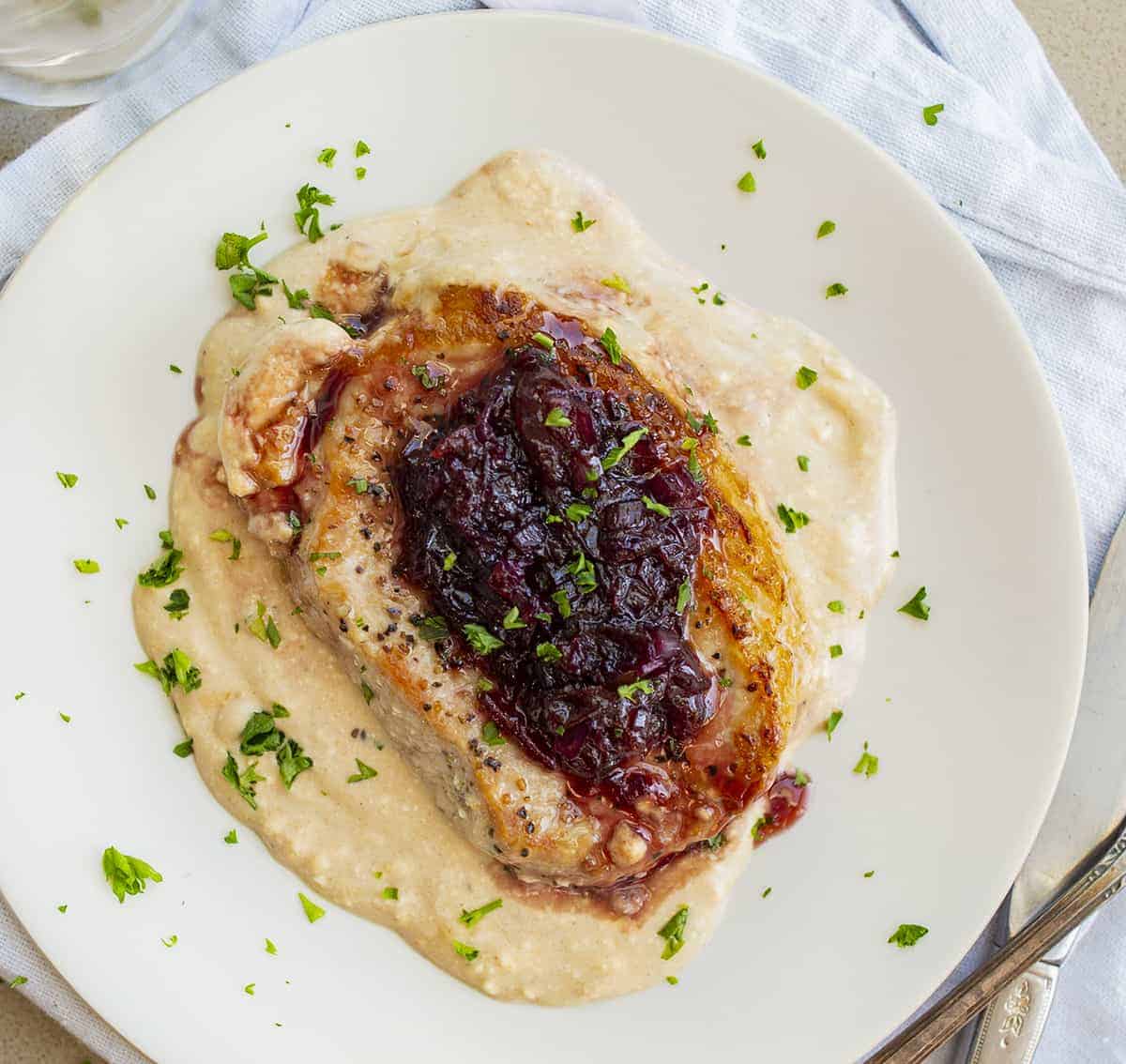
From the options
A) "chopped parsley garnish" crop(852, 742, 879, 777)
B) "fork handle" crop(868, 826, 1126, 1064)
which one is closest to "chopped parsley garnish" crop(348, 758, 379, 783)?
"chopped parsley garnish" crop(852, 742, 879, 777)

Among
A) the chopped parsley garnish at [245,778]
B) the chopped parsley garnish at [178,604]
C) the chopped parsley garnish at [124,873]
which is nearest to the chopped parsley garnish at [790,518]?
the chopped parsley garnish at [245,778]

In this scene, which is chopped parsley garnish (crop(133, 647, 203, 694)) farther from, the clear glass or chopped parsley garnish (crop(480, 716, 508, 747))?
the clear glass

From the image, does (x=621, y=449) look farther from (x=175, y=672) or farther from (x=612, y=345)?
(x=175, y=672)

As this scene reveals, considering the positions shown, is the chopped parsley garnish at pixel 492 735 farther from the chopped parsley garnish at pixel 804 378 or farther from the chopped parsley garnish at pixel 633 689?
the chopped parsley garnish at pixel 804 378

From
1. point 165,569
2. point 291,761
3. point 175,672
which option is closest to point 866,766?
point 291,761

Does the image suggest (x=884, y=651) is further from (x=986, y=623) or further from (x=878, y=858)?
(x=878, y=858)

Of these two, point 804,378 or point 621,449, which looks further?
point 804,378
